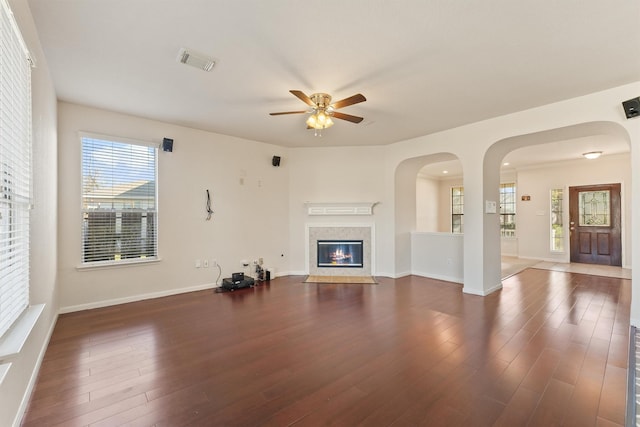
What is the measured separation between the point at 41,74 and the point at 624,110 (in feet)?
18.6

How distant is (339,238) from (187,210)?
9.24 feet

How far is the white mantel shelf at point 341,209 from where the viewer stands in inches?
223

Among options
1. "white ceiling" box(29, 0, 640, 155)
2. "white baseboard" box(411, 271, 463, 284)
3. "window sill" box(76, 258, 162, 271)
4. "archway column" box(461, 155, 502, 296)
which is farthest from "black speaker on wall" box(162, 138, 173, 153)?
"white baseboard" box(411, 271, 463, 284)

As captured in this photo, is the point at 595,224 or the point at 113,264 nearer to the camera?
the point at 113,264

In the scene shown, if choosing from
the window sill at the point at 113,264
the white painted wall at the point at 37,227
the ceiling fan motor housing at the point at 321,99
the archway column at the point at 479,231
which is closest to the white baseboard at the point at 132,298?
the window sill at the point at 113,264

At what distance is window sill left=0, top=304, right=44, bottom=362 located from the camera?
1312 mm

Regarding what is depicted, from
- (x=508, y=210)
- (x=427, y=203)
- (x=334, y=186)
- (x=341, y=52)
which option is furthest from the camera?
(x=427, y=203)

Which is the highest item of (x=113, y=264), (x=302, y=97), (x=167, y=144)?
(x=302, y=97)

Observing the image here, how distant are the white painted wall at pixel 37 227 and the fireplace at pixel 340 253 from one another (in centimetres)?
401

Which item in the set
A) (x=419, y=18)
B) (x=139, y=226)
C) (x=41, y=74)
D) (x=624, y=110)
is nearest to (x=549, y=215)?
(x=624, y=110)

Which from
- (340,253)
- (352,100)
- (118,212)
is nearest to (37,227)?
(118,212)

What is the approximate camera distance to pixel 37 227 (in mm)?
2324

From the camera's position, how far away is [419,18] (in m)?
2.09

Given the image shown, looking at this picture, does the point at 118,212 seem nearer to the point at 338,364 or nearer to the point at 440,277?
the point at 338,364
